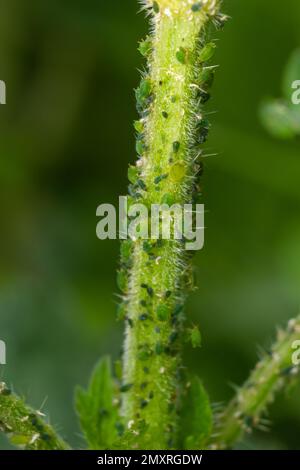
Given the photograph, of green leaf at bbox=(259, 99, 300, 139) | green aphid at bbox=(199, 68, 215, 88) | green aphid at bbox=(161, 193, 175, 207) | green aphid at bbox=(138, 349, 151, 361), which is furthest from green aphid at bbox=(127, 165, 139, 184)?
green leaf at bbox=(259, 99, 300, 139)

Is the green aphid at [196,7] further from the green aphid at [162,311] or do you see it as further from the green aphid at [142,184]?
the green aphid at [162,311]

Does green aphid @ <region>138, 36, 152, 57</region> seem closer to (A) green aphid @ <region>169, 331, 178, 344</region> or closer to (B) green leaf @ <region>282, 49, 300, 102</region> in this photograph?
(A) green aphid @ <region>169, 331, 178, 344</region>

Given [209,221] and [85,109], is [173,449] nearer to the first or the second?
[209,221]

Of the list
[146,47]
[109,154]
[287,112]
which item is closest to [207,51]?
[146,47]

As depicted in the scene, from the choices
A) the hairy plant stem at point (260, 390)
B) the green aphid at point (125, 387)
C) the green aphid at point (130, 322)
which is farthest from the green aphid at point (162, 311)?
the hairy plant stem at point (260, 390)

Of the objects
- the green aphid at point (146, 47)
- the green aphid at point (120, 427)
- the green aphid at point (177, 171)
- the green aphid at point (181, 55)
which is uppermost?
the green aphid at point (146, 47)
